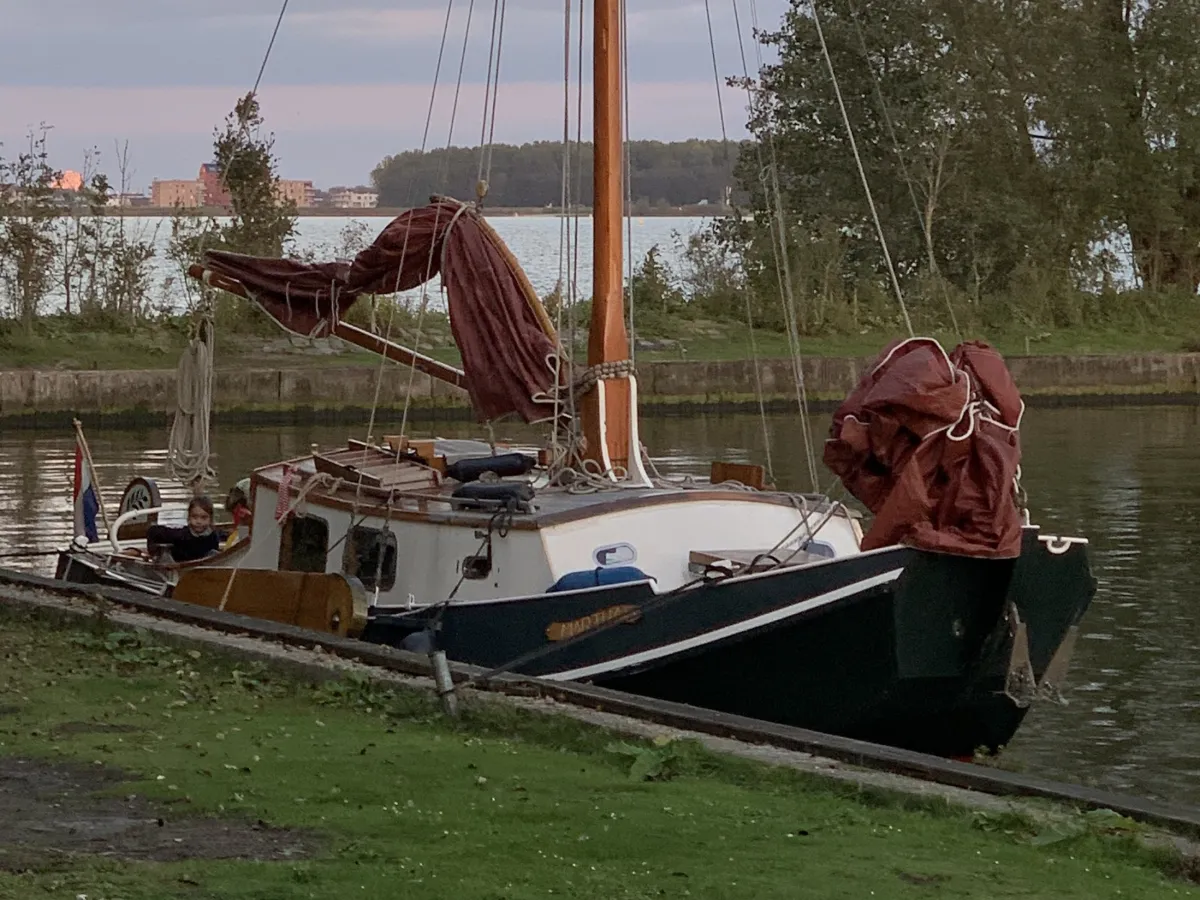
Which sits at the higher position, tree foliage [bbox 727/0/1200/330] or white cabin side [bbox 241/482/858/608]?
tree foliage [bbox 727/0/1200/330]

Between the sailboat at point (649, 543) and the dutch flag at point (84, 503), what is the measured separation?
3.43 meters

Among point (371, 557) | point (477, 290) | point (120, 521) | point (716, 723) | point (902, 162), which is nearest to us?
point (716, 723)

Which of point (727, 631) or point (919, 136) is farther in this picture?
point (919, 136)

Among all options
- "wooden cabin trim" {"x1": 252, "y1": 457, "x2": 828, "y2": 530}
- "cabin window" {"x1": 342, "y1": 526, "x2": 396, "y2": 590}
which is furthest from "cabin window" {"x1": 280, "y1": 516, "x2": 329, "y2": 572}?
"cabin window" {"x1": 342, "y1": 526, "x2": 396, "y2": 590}

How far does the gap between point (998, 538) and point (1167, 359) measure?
41020 mm

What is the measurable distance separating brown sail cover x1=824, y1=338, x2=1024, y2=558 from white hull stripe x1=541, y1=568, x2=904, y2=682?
36cm

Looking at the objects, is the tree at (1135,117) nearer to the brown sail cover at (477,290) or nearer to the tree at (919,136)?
the tree at (919,136)

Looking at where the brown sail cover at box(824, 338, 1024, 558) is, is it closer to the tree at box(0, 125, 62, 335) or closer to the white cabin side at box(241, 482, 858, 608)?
the white cabin side at box(241, 482, 858, 608)

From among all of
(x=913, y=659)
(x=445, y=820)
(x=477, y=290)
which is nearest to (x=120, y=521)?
(x=477, y=290)

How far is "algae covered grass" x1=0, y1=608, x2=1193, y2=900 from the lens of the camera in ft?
25.3

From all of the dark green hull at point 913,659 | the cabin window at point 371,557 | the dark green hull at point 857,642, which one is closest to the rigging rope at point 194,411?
the cabin window at point 371,557

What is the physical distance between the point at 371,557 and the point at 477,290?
8.12 feet

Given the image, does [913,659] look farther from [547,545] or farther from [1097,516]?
[1097,516]

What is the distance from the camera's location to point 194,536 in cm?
1927
